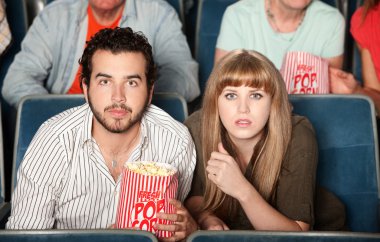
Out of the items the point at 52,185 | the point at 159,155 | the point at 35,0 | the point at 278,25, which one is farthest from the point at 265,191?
the point at 35,0

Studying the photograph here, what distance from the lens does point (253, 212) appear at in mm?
1560

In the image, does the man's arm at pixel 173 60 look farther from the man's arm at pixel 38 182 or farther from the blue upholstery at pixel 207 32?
the man's arm at pixel 38 182

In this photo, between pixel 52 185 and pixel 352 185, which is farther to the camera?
pixel 352 185

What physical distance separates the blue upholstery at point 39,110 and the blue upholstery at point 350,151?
1.06ft

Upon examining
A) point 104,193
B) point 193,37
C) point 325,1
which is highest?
point 325,1

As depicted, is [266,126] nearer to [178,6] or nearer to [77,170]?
A: [77,170]

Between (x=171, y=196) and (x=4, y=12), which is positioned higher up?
(x=4, y=12)

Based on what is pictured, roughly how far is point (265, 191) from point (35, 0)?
137 cm

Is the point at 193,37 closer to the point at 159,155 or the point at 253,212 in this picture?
the point at 159,155

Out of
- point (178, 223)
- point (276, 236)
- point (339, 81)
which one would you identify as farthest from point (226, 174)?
point (339, 81)

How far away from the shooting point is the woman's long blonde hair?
1634 mm

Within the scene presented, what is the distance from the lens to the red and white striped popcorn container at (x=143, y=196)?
4.51ft

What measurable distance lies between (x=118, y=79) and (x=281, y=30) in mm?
959

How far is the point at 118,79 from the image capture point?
1604 mm
